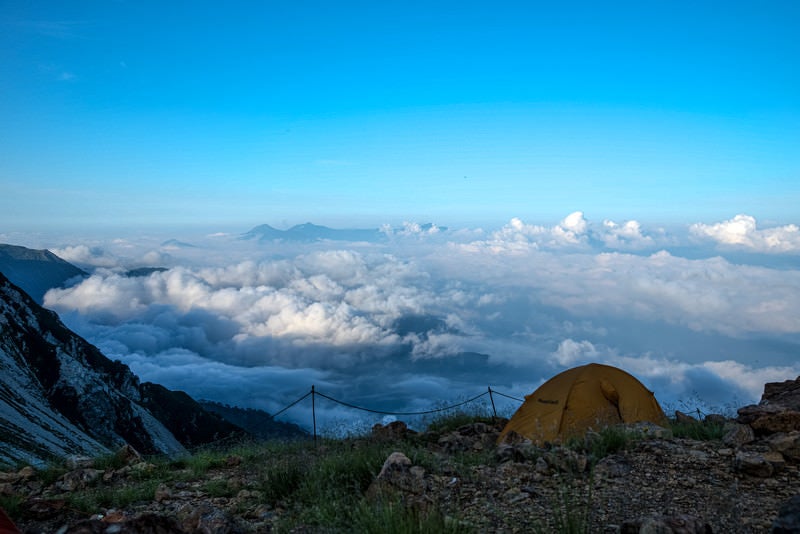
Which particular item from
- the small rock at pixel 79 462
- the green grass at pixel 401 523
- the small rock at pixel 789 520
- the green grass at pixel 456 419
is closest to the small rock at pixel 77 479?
the small rock at pixel 79 462

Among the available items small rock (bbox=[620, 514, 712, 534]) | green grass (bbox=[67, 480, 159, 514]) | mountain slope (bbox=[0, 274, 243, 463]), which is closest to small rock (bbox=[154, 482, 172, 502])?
green grass (bbox=[67, 480, 159, 514])

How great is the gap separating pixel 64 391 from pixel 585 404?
6278 centimetres

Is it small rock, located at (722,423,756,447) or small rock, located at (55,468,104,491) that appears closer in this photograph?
small rock, located at (722,423,756,447)

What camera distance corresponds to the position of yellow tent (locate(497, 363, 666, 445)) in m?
12.0

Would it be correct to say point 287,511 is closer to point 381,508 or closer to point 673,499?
point 381,508

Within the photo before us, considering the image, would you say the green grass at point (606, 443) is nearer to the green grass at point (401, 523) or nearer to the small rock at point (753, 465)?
the small rock at point (753, 465)

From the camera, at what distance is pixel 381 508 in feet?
14.5

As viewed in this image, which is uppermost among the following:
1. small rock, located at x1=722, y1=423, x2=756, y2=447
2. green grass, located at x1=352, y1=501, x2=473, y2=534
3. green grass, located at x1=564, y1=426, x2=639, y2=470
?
green grass, located at x1=352, y1=501, x2=473, y2=534

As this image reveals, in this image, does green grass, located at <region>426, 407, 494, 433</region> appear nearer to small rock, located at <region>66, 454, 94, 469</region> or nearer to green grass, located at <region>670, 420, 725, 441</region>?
green grass, located at <region>670, 420, 725, 441</region>

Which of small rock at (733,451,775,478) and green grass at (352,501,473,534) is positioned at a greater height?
green grass at (352,501,473,534)

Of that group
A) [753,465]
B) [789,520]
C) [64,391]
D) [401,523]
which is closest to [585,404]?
[753,465]

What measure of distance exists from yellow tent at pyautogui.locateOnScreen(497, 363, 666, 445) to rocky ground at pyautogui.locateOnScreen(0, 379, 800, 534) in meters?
3.46

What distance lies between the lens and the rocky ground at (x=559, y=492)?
4285 mm

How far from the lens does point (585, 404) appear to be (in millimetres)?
12148
